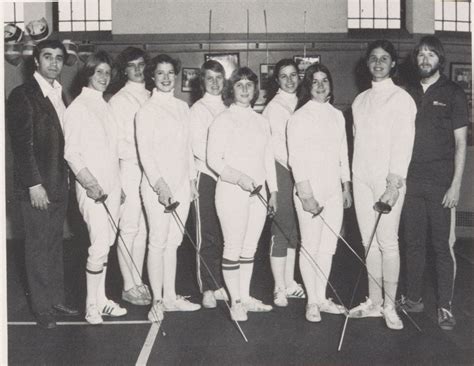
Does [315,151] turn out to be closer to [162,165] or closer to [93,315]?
[162,165]

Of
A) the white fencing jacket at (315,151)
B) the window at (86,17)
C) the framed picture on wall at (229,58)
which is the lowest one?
the white fencing jacket at (315,151)

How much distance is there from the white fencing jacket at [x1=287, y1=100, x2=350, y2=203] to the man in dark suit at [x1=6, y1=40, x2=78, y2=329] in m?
1.25

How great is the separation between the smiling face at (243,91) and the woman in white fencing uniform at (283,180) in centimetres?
39

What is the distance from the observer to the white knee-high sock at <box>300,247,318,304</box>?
2838 mm

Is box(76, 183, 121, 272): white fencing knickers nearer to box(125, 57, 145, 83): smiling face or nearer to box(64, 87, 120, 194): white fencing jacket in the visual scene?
box(64, 87, 120, 194): white fencing jacket

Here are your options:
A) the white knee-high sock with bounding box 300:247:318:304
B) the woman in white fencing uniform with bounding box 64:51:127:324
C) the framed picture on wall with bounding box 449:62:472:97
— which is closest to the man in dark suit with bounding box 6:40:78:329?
the woman in white fencing uniform with bounding box 64:51:127:324

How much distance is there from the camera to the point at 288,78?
3.19 metres

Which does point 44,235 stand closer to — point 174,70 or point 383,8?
point 174,70

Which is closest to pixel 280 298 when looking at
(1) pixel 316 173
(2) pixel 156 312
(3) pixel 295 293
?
(3) pixel 295 293

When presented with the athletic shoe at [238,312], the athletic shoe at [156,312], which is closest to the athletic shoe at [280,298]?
the athletic shoe at [238,312]

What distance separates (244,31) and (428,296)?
2.99 meters

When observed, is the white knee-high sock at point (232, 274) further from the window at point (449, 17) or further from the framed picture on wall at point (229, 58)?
the window at point (449, 17)

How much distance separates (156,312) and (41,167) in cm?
99

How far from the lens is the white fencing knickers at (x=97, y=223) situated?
2779 mm
